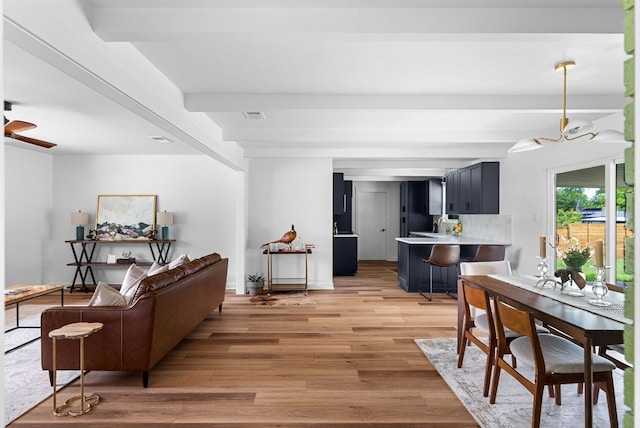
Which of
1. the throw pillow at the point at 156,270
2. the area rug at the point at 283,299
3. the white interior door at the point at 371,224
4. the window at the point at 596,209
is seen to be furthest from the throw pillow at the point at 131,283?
the white interior door at the point at 371,224

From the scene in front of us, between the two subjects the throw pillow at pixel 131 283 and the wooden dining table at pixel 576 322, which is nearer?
the wooden dining table at pixel 576 322

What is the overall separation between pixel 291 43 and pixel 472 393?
9.04 feet

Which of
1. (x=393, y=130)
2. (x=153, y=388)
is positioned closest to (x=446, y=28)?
(x=393, y=130)

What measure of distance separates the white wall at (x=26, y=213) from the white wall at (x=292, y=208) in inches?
138

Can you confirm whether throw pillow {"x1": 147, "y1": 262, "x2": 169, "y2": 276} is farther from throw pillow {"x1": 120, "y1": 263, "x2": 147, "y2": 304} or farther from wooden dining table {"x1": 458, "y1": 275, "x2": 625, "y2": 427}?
wooden dining table {"x1": 458, "y1": 275, "x2": 625, "y2": 427}

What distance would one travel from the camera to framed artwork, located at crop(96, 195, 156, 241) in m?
6.57

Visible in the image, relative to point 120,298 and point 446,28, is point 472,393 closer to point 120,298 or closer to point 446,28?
point 446,28

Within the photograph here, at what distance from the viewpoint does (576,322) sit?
207 centimetres

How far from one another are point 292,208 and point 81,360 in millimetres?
4340

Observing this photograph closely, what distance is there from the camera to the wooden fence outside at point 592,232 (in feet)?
13.3

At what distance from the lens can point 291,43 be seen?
8.16ft

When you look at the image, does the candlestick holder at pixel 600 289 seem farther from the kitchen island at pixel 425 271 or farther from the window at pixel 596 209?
the kitchen island at pixel 425 271

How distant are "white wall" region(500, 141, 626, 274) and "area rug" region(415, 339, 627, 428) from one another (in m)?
2.57

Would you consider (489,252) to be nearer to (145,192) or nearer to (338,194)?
(338,194)
